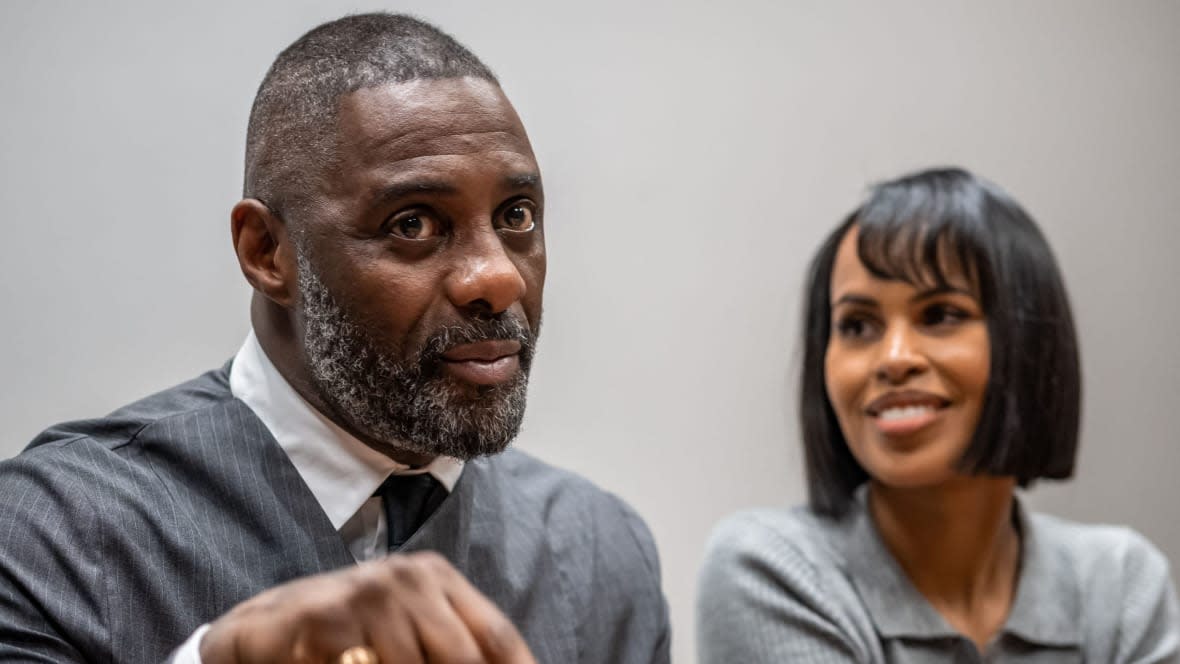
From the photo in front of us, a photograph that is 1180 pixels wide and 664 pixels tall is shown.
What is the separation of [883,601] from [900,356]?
297mm

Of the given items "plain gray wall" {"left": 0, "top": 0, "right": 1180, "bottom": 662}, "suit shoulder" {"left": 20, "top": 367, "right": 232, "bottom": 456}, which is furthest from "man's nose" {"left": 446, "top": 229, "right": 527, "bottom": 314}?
"plain gray wall" {"left": 0, "top": 0, "right": 1180, "bottom": 662}

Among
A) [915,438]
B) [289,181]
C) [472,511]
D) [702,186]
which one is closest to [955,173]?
[915,438]

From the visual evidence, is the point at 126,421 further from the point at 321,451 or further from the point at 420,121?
the point at 420,121

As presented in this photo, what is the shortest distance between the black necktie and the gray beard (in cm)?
8

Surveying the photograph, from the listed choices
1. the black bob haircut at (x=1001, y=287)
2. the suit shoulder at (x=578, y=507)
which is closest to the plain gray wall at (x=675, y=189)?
the black bob haircut at (x=1001, y=287)

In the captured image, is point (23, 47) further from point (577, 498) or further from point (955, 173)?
point (955, 173)

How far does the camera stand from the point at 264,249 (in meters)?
1.28

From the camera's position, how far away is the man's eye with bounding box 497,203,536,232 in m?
1.26

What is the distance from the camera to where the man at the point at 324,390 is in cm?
118

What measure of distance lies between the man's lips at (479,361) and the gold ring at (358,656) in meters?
0.41

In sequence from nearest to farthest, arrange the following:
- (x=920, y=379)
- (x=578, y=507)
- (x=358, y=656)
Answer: (x=358, y=656)
(x=578, y=507)
(x=920, y=379)

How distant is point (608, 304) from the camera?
2084 mm

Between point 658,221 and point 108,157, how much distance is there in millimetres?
781

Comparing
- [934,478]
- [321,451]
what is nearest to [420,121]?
[321,451]
